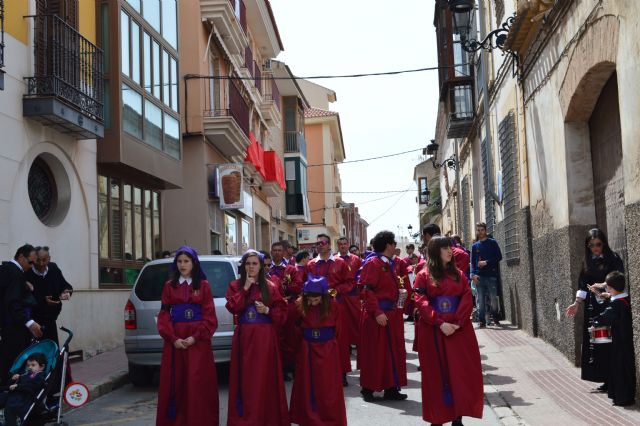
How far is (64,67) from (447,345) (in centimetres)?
871

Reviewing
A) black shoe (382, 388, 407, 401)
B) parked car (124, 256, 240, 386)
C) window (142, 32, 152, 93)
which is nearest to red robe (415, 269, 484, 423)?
black shoe (382, 388, 407, 401)

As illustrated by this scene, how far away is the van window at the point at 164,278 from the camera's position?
1092cm

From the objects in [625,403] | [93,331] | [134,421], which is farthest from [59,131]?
[625,403]

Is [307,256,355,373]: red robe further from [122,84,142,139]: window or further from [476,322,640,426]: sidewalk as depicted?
[122,84,142,139]: window

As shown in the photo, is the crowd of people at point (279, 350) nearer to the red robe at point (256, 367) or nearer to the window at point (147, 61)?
the red robe at point (256, 367)

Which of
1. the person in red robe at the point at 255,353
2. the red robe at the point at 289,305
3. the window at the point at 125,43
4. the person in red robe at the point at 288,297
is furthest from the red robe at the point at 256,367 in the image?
the window at the point at 125,43

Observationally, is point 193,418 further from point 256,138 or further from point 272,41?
point 272,41

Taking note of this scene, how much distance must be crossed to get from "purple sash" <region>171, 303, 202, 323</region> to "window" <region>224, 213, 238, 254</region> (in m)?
18.8

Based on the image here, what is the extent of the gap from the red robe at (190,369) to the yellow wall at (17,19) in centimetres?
636

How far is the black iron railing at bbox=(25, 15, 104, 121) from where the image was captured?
494 inches

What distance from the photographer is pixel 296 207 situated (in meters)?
44.3

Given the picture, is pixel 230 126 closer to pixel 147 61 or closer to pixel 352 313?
pixel 147 61

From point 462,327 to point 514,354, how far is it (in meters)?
5.15

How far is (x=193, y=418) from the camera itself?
7.37 metres
